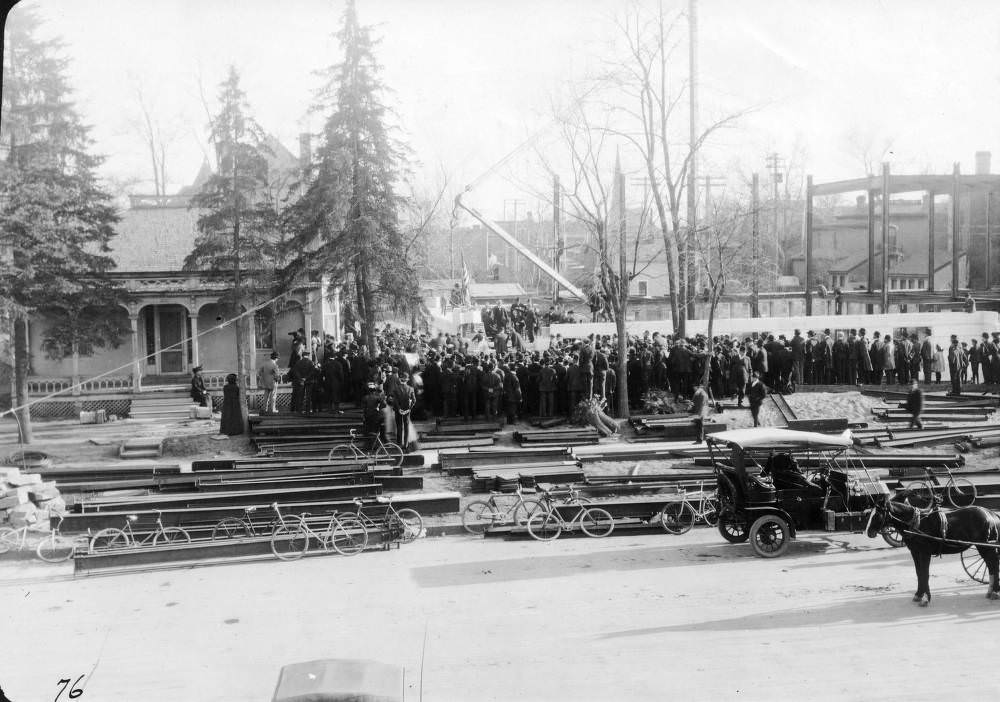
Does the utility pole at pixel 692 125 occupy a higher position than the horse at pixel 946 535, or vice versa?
the utility pole at pixel 692 125

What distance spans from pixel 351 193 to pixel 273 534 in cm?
1208

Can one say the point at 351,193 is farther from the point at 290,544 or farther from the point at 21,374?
the point at 290,544

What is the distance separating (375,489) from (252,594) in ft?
13.8

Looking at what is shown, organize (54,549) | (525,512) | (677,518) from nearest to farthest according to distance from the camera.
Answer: (54,549)
(677,518)
(525,512)

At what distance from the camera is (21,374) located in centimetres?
2041

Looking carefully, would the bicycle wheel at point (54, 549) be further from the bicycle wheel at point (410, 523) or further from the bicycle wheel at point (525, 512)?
the bicycle wheel at point (525, 512)

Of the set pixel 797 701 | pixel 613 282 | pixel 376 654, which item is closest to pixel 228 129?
pixel 613 282

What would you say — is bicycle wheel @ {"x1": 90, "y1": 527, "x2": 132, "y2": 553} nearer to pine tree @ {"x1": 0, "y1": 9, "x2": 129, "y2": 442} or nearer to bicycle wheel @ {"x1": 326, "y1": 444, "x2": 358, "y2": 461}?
bicycle wheel @ {"x1": 326, "y1": 444, "x2": 358, "y2": 461}

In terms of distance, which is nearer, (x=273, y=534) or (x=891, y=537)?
(x=891, y=537)

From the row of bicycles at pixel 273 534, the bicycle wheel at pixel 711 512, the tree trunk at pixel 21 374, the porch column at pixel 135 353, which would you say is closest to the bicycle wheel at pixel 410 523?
the row of bicycles at pixel 273 534

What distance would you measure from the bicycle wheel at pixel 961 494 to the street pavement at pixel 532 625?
80.0 inches

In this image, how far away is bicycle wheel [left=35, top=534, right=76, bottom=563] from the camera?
1268cm

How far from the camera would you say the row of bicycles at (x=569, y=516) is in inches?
531

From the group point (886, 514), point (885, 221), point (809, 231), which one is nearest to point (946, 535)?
point (886, 514)
